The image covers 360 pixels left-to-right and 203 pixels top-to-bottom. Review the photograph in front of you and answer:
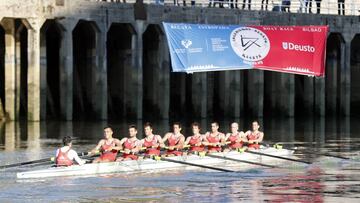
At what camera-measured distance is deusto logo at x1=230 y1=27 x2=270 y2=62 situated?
52.5 meters

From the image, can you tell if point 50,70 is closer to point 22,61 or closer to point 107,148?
point 22,61

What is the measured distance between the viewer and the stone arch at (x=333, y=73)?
74.4 metres

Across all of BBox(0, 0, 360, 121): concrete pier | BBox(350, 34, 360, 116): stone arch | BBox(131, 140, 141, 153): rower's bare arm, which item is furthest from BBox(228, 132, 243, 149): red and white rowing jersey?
BBox(350, 34, 360, 116): stone arch

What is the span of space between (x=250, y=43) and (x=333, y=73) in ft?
75.1

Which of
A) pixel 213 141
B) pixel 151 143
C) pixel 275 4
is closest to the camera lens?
pixel 151 143

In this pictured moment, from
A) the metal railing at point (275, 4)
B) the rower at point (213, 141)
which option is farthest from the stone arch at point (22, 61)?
the rower at point (213, 141)

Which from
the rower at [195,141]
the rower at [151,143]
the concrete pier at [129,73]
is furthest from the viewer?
the concrete pier at [129,73]

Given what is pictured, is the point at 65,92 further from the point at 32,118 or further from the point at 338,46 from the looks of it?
the point at 338,46

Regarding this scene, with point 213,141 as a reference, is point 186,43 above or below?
above

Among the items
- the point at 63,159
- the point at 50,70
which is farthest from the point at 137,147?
the point at 50,70

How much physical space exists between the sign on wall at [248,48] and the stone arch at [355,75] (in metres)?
24.9

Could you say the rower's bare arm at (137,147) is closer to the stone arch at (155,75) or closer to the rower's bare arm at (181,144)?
the rower's bare arm at (181,144)

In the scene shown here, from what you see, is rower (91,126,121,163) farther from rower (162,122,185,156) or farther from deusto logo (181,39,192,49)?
deusto logo (181,39,192,49)

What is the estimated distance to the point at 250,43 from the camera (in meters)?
52.9
